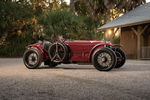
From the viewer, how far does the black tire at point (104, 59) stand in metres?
7.59

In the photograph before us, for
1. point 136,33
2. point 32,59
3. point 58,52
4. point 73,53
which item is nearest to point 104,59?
point 73,53

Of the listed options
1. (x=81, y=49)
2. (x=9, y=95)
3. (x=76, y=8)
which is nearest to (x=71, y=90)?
(x=9, y=95)

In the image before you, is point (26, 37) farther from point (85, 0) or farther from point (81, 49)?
point (81, 49)

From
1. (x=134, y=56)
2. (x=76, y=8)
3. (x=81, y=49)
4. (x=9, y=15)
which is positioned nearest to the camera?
(x=81, y=49)

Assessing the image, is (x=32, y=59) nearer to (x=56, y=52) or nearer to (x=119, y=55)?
(x=56, y=52)

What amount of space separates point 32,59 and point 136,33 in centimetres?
1147

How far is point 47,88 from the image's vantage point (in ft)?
15.1

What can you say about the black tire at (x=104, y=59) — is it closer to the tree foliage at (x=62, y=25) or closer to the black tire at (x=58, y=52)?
the black tire at (x=58, y=52)

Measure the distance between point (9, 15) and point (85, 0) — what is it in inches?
404

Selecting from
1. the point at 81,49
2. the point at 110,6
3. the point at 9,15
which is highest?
the point at 110,6

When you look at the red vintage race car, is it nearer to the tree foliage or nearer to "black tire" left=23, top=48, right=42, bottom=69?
"black tire" left=23, top=48, right=42, bottom=69

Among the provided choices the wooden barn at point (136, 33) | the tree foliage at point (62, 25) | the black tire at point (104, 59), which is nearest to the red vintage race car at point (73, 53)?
the black tire at point (104, 59)

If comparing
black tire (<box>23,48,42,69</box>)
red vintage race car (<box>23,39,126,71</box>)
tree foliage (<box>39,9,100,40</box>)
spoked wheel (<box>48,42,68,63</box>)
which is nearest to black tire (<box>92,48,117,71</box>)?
red vintage race car (<box>23,39,126,71</box>)

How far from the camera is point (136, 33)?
1805cm
